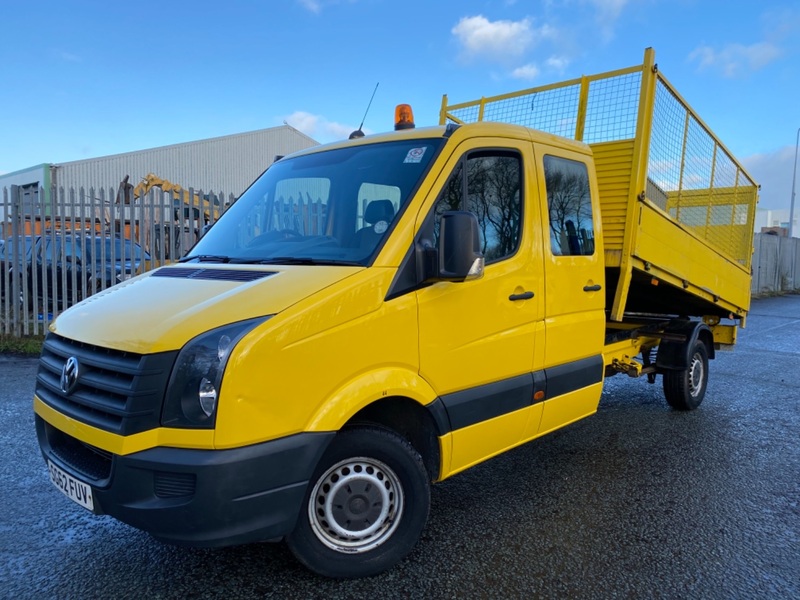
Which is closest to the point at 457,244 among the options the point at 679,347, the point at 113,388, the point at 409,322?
the point at 409,322

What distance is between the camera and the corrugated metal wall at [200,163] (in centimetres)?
3091

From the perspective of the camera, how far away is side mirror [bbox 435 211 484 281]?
2.83m

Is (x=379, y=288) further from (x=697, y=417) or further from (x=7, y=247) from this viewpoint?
(x=7, y=247)

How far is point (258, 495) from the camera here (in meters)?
2.45

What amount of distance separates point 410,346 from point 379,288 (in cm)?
35

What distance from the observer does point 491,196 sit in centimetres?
353

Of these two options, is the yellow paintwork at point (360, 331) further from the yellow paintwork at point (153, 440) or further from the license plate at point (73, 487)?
the license plate at point (73, 487)

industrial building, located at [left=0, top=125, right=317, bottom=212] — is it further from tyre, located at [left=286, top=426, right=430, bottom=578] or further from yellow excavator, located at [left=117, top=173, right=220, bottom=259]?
tyre, located at [left=286, top=426, right=430, bottom=578]

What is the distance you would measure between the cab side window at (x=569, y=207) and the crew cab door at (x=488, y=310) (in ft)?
0.84

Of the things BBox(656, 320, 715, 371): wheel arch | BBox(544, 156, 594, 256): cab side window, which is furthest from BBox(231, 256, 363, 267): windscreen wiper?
BBox(656, 320, 715, 371): wheel arch

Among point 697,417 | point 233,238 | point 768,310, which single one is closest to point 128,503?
point 233,238

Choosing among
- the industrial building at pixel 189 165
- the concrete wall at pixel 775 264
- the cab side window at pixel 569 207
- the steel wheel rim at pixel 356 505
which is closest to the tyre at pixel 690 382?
the cab side window at pixel 569 207

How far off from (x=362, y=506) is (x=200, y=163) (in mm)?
33918

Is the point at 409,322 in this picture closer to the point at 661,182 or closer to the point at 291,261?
the point at 291,261
